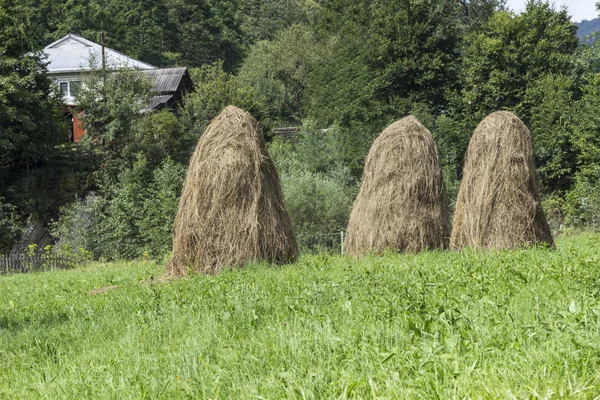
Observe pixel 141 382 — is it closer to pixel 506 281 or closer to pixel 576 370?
pixel 576 370

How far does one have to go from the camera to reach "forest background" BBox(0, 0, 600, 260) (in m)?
27.0

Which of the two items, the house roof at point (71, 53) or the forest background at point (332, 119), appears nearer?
the forest background at point (332, 119)

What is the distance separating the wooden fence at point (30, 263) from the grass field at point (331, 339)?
1309 centimetres

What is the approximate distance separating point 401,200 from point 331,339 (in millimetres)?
9042

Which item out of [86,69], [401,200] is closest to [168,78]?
[86,69]

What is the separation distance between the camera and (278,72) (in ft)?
191

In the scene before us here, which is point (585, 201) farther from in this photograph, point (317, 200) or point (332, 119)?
point (332, 119)

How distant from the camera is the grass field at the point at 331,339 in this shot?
3.39 meters

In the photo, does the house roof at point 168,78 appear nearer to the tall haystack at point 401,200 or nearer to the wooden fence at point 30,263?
the wooden fence at point 30,263

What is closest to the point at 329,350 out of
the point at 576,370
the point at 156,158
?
the point at 576,370

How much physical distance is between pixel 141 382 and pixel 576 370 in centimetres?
252

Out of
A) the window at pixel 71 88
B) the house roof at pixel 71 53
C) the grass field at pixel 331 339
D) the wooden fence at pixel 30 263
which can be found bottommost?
the wooden fence at pixel 30 263

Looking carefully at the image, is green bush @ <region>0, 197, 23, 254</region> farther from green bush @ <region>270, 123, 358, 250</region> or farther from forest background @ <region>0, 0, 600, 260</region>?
green bush @ <region>270, 123, 358, 250</region>

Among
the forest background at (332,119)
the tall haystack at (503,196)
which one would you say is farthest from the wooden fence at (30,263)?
the tall haystack at (503,196)
